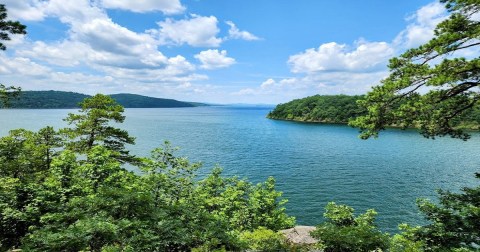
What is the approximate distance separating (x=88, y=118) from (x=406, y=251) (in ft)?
81.4

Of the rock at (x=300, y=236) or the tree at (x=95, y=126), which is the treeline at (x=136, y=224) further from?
the tree at (x=95, y=126)

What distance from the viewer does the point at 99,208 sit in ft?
34.3

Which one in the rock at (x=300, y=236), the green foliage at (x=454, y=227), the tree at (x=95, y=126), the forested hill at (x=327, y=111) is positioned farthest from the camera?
the forested hill at (x=327, y=111)

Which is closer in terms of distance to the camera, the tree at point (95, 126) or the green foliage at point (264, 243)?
the green foliage at point (264, 243)

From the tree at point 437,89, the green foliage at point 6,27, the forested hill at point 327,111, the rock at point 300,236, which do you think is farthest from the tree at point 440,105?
the forested hill at point 327,111

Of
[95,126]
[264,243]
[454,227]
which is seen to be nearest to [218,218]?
[264,243]

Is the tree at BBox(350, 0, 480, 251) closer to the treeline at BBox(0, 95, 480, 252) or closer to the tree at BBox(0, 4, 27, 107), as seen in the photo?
the treeline at BBox(0, 95, 480, 252)

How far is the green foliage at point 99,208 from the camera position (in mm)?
8789

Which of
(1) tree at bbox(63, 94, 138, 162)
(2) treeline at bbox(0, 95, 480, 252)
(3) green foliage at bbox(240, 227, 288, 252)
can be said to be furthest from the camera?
(1) tree at bbox(63, 94, 138, 162)

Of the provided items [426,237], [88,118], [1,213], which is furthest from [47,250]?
[88,118]

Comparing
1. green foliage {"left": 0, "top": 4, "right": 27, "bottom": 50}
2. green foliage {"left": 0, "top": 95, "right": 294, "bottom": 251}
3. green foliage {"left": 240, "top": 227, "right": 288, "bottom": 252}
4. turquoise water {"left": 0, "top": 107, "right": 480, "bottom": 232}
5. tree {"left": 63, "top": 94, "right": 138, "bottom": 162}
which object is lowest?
turquoise water {"left": 0, "top": 107, "right": 480, "bottom": 232}

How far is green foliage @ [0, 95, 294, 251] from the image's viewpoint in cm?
879

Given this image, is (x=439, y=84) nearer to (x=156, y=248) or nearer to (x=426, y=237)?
(x=426, y=237)

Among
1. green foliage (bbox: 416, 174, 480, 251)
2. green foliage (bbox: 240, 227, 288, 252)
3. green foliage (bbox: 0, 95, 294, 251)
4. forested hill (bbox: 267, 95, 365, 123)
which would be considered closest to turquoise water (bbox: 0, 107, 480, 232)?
green foliage (bbox: 0, 95, 294, 251)
